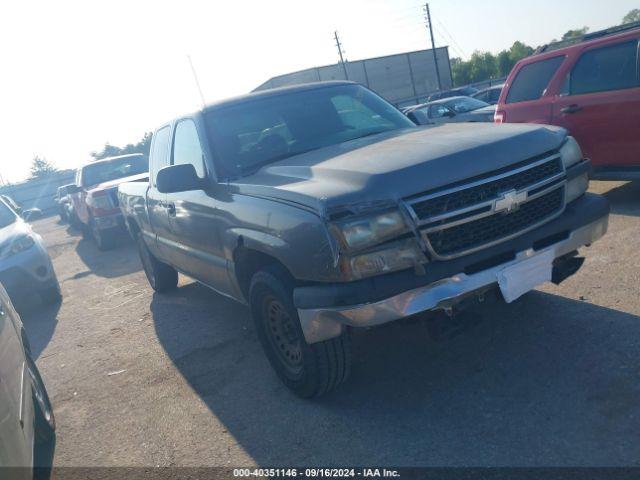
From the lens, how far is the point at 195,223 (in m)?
4.39

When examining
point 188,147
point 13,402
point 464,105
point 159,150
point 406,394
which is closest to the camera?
point 13,402

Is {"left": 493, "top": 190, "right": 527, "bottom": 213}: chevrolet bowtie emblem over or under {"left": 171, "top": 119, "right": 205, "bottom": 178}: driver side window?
under

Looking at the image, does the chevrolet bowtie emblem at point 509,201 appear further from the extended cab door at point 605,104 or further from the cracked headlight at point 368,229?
the extended cab door at point 605,104

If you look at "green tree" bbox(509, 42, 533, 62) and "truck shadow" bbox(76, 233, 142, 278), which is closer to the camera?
"truck shadow" bbox(76, 233, 142, 278)

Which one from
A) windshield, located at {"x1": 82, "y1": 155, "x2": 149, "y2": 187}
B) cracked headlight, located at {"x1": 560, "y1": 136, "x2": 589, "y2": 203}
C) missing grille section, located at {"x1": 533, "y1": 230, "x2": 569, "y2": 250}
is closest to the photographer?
missing grille section, located at {"x1": 533, "y1": 230, "x2": 569, "y2": 250}

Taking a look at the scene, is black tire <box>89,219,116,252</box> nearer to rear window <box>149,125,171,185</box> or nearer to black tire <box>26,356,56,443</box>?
rear window <box>149,125,171,185</box>

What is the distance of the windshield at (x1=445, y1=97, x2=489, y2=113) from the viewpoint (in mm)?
14991

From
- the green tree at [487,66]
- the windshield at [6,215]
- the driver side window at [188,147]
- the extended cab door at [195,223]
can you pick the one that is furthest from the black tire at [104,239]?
the green tree at [487,66]

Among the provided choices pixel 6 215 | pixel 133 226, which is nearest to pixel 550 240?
pixel 133 226

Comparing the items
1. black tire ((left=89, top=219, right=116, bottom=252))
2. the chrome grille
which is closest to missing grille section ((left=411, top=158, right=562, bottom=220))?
the chrome grille

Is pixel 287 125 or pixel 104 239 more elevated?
pixel 287 125

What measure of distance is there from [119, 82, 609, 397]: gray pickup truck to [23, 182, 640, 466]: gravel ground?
0.35 meters

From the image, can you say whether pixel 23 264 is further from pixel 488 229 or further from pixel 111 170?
pixel 488 229

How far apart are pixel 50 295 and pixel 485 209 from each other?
6744mm
